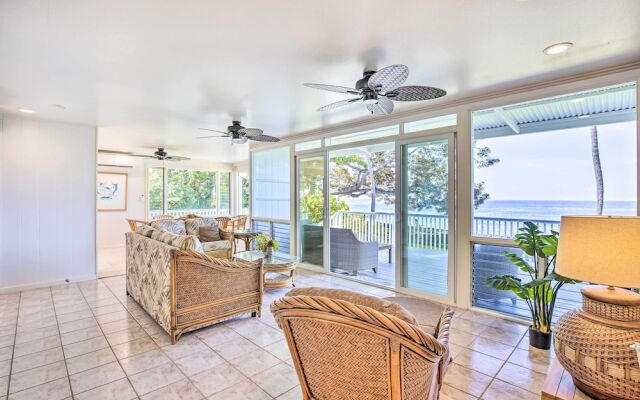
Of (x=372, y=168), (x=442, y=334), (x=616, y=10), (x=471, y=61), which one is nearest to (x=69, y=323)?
(x=442, y=334)

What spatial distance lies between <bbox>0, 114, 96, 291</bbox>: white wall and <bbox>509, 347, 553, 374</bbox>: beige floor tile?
19.2ft

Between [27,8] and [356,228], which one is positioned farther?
[356,228]

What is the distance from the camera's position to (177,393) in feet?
6.97

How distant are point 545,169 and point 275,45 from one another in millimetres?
3327

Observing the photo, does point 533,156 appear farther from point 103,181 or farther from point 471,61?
point 103,181

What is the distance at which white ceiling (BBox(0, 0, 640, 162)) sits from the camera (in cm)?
194

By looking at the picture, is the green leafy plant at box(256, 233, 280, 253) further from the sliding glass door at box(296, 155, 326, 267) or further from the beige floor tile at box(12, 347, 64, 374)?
the beige floor tile at box(12, 347, 64, 374)

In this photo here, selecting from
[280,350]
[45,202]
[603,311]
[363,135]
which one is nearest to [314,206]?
[363,135]

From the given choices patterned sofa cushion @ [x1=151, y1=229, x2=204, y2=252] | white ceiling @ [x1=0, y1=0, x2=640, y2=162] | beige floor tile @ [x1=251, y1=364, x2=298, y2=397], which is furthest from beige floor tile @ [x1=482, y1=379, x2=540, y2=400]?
patterned sofa cushion @ [x1=151, y1=229, x2=204, y2=252]

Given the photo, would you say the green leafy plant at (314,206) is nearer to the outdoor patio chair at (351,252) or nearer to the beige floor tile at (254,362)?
the outdoor patio chair at (351,252)

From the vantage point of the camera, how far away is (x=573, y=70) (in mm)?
2877

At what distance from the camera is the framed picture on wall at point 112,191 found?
795 centimetres

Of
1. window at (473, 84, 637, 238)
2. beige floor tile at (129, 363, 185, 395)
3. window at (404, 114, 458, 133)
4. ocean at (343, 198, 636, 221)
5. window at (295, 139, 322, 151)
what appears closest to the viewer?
beige floor tile at (129, 363, 185, 395)

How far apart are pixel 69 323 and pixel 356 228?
15.4 feet
